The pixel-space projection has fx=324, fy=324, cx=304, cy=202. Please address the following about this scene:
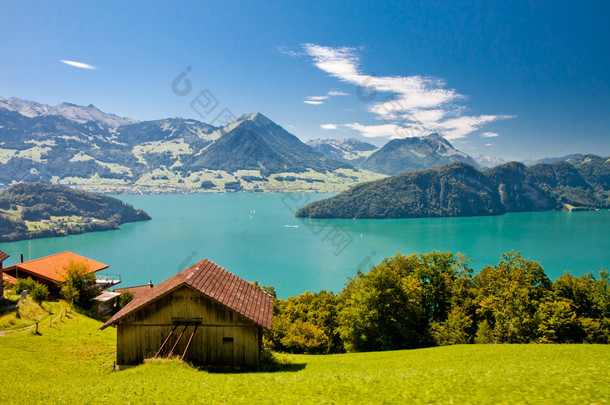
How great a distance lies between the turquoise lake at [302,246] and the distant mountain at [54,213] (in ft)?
27.6

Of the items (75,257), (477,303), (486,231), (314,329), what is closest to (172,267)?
(75,257)

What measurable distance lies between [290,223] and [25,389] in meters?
169

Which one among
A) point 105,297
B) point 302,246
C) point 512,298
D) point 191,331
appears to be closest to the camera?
point 191,331

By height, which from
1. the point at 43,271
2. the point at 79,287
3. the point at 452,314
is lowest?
the point at 452,314

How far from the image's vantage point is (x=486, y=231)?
154750mm

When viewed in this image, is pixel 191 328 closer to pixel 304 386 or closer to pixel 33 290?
pixel 304 386

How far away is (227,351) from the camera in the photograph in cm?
1390

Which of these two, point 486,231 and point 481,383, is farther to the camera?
point 486,231

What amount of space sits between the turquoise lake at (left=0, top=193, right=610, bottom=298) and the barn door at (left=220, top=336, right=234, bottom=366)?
58480 mm

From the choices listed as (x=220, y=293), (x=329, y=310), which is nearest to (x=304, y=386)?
(x=220, y=293)

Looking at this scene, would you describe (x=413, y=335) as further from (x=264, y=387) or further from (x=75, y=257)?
(x=75, y=257)

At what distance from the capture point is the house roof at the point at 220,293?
13.7m

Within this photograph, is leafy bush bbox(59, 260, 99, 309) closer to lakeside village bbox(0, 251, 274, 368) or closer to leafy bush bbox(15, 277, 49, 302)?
leafy bush bbox(15, 277, 49, 302)

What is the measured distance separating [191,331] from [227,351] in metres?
1.76
